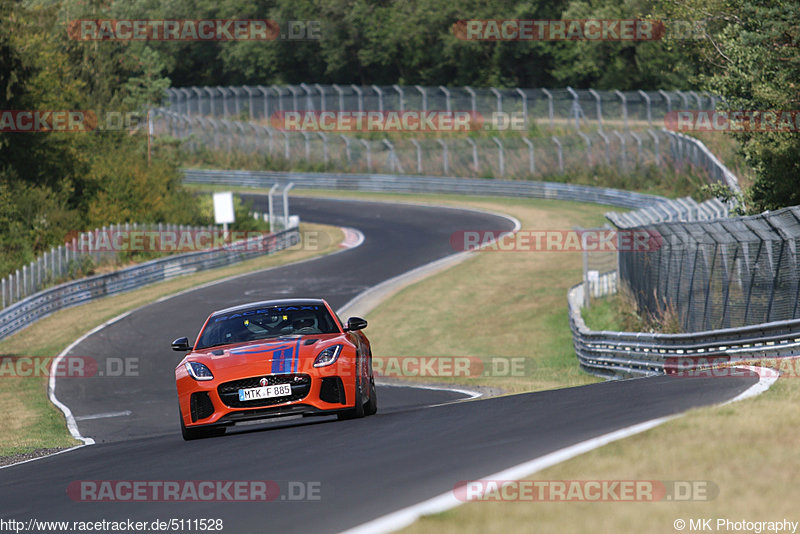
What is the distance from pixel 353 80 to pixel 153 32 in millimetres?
16346

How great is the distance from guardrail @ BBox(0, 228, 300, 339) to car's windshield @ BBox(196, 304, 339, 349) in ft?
59.3

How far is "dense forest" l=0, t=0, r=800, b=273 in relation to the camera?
23.9 meters

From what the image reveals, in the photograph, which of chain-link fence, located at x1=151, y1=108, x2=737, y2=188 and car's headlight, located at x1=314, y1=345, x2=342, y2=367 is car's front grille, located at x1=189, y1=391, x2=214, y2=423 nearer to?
car's headlight, located at x1=314, y1=345, x2=342, y2=367

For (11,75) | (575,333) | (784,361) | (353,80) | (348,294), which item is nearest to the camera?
(784,361)

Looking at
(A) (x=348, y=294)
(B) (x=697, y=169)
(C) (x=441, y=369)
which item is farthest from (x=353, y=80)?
(C) (x=441, y=369)

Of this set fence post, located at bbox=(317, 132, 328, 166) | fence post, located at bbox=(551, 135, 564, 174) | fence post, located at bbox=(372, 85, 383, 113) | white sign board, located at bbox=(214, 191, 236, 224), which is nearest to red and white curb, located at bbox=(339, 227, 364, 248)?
white sign board, located at bbox=(214, 191, 236, 224)

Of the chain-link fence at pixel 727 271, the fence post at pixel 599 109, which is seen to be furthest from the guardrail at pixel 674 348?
the fence post at pixel 599 109

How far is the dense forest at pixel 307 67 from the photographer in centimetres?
2389

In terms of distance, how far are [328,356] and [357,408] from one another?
0.64m

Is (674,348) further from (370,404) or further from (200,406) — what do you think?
(200,406)

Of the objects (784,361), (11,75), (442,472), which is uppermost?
(11,75)

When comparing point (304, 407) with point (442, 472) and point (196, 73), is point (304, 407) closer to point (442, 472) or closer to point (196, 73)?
point (442, 472)

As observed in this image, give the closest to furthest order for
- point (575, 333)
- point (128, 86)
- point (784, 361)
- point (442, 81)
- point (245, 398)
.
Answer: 1. point (245, 398)
2. point (784, 361)
3. point (575, 333)
4. point (128, 86)
5. point (442, 81)

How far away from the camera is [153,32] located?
92.5 meters
